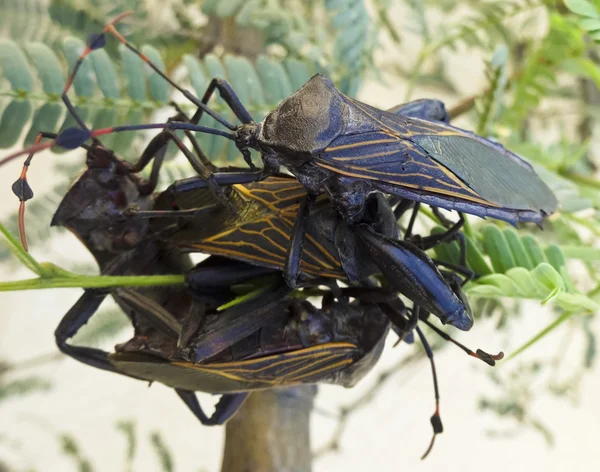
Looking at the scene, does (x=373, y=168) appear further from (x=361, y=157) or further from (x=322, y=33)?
(x=322, y=33)

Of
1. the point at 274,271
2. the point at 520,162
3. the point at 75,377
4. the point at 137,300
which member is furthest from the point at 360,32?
the point at 75,377

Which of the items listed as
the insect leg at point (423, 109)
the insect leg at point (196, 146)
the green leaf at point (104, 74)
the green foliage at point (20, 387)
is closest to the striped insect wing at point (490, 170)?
the insect leg at point (423, 109)

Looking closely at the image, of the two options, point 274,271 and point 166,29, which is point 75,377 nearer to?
point 166,29

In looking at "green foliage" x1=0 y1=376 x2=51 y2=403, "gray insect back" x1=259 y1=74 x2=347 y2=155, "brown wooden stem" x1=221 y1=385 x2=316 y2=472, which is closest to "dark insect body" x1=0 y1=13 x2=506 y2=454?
"gray insect back" x1=259 y1=74 x2=347 y2=155

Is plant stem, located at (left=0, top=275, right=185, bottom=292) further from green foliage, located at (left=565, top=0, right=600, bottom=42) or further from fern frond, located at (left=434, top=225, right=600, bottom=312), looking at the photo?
green foliage, located at (left=565, top=0, right=600, bottom=42)

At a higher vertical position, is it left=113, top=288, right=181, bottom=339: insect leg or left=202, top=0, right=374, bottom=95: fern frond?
left=202, top=0, right=374, bottom=95: fern frond
